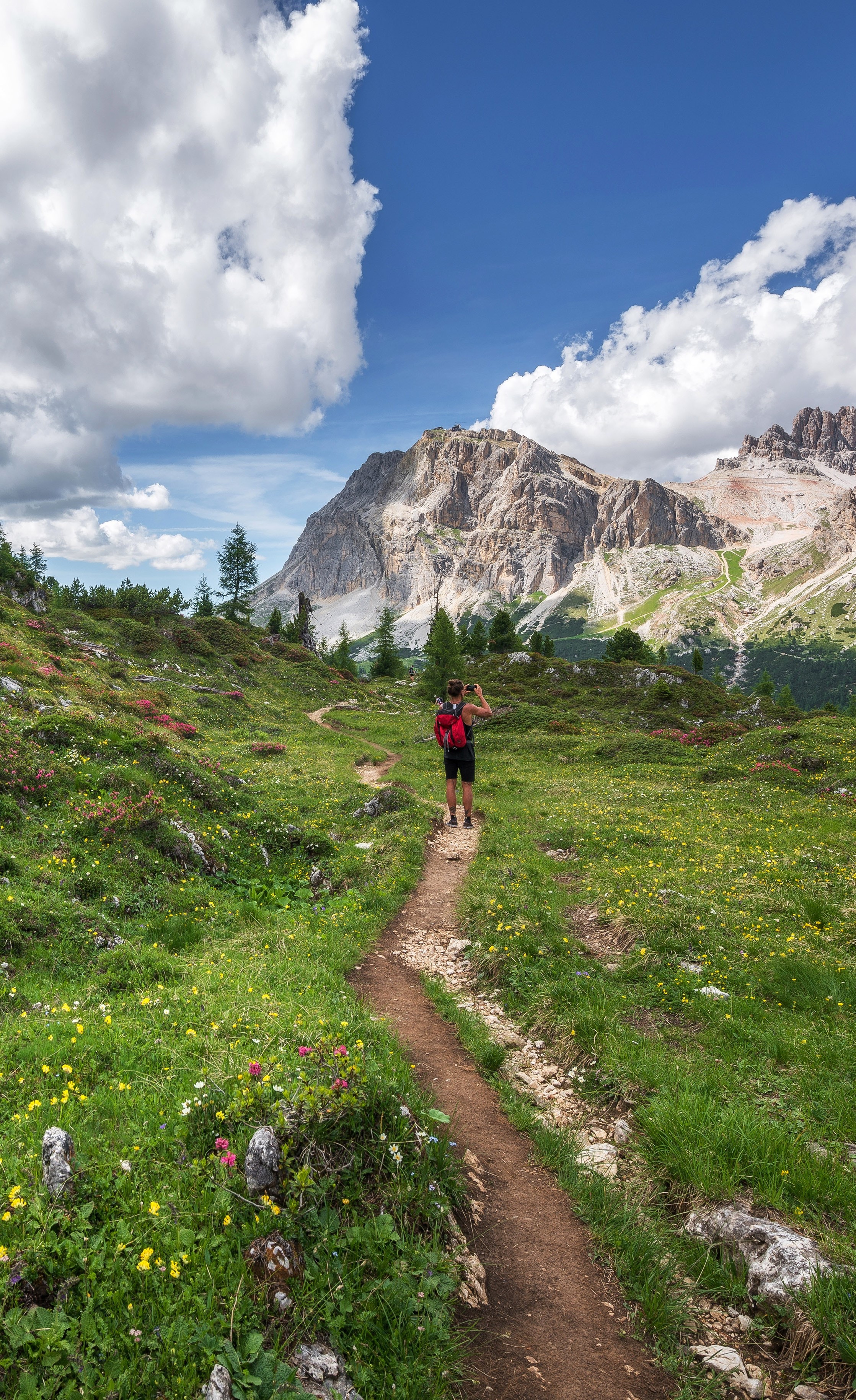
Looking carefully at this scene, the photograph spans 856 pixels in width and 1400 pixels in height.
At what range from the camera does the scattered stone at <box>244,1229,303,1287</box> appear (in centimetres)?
414

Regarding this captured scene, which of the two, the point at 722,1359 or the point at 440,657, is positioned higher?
the point at 440,657

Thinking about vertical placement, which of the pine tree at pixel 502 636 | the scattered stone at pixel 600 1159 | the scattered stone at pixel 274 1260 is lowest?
the scattered stone at pixel 600 1159

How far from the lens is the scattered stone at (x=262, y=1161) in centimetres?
467

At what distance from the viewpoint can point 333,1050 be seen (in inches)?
233

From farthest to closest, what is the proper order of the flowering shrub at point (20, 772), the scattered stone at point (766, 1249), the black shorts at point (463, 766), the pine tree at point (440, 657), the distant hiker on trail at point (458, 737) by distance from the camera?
the pine tree at point (440, 657) → the black shorts at point (463, 766) → the distant hiker on trail at point (458, 737) → the flowering shrub at point (20, 772) → the scattered stone at point (766, 1249)

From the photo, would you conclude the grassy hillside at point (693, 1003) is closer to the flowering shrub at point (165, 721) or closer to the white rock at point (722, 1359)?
the white rock at point (722, 1359)

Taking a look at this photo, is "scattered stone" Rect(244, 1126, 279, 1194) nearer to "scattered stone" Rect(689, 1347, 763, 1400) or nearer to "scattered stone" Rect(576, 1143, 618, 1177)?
"scattered stone" Rect(576, 1143, 618, 1177)

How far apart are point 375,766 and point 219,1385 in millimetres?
27688

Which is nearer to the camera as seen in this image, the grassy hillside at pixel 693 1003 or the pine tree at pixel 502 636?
the grassy hillside at pixel 693 1003

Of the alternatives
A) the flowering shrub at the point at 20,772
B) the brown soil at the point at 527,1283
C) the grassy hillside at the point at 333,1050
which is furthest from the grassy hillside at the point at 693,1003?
the flowering shrub at the point at 20,772

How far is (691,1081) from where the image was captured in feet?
22.2

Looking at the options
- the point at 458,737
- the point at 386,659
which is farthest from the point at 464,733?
the point at 386,659

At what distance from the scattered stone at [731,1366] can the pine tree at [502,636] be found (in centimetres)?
10336

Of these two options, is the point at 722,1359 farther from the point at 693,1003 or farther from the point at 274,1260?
the point at 693,1003
